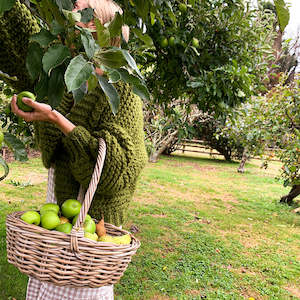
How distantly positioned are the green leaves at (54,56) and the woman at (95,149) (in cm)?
51

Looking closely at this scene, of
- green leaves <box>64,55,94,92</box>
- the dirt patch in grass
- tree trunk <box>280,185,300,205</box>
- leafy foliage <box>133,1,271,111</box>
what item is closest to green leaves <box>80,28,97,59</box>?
green leaves <box>64,55,94,92</box>

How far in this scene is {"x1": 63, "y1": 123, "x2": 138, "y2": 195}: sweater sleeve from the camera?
1252mm

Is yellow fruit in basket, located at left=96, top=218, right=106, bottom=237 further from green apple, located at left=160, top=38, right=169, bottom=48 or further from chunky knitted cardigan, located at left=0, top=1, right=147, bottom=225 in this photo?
green apple, located at left=160, top=38, right=169, bottom=48

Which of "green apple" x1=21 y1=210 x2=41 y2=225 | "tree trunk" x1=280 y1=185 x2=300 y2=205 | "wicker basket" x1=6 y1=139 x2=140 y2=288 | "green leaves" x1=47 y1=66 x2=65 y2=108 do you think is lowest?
"tree trunk" x1=280 y1=185 x2=300 y2=205

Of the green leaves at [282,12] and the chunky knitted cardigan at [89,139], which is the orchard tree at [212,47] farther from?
the green leaves at [282,12]

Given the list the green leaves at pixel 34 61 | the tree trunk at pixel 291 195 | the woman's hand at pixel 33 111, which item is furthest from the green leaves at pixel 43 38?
the tree trunk at pixel 291 195

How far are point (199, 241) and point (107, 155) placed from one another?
3261 mm

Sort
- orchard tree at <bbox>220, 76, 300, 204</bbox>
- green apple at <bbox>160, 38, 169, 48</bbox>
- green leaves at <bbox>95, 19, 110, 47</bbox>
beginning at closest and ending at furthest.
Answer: green leaves at <bbox>95, 19, 110, 47</bbox>
green apple at <bbox>160, 38, 169, 48</bbox>
orchard tree at <bbox>220, 76, 300, 204</bbox>

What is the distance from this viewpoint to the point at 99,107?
138 centimetres

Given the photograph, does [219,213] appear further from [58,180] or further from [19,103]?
[19,103]

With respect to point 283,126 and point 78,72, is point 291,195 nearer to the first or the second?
point 283,126

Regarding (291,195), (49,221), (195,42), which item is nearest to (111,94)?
(49,221)

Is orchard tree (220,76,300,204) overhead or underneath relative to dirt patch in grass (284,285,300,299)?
overhead

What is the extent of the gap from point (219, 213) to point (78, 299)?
4.76 meters
